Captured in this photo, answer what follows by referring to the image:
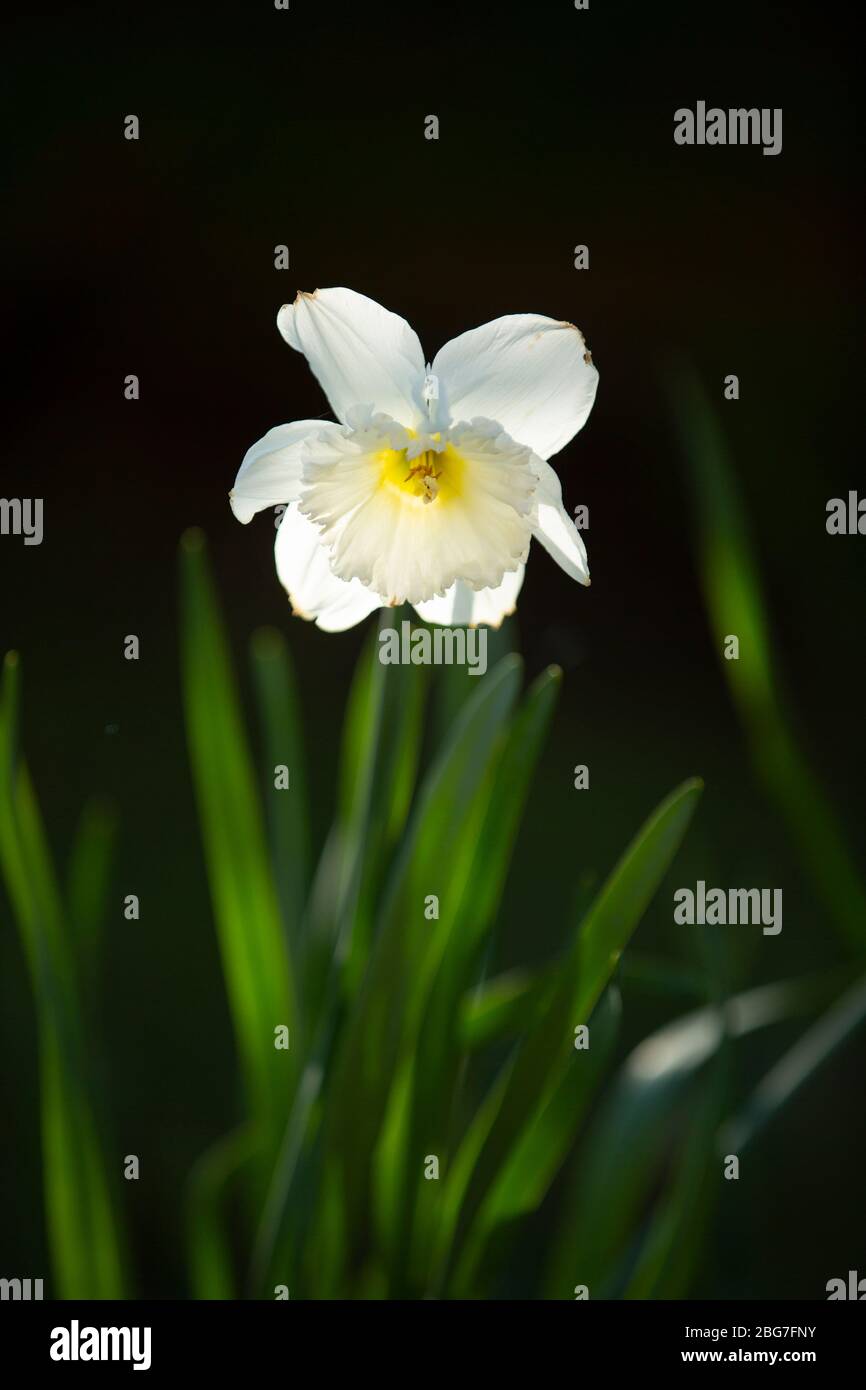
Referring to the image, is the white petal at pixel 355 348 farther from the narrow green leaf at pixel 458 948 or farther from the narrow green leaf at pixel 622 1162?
the narrow green leaf at pixel 622 1162

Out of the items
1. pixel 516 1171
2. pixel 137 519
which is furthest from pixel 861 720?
pixel 137 519

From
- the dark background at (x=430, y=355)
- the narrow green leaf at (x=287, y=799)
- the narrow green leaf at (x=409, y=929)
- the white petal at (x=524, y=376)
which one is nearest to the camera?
the white petal at (x=524, y=376)

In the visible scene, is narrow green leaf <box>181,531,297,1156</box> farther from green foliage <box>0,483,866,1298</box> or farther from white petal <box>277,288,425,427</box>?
white petal <box>277,288,425,427</box>

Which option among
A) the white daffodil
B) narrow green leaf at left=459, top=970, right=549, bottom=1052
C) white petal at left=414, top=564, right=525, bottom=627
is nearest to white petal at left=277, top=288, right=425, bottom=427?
the white daffodil

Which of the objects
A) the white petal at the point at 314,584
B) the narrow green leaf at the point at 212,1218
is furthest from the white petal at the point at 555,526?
the narrow green leaf at the point at 212,1218

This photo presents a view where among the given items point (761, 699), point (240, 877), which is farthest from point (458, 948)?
point (761, 699)
